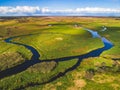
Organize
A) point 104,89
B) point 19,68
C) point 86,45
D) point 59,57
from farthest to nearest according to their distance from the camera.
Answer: point 86,45 → point 59,57 → point 19,68 → point 104,89

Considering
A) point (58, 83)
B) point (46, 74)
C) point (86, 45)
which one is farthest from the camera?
point (86, 45)

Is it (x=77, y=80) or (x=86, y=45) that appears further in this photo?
(x=86, y=45)

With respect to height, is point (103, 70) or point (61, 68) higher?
point (103, 70)

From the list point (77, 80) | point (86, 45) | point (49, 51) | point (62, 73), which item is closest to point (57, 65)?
point (62, 73)

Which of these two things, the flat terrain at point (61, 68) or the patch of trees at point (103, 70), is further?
the patch of trees at point (103, 70)

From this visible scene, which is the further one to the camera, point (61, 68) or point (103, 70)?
point (61, 68)

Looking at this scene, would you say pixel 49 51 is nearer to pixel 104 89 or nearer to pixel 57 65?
pixel 57 65

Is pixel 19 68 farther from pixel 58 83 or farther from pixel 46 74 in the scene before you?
pixel 58 83

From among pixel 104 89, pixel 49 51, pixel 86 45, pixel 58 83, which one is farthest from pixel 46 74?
pixel 86 45

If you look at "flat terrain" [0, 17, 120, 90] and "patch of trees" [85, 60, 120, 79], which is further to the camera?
"patch of trees" [85, 60, 120, 79]
